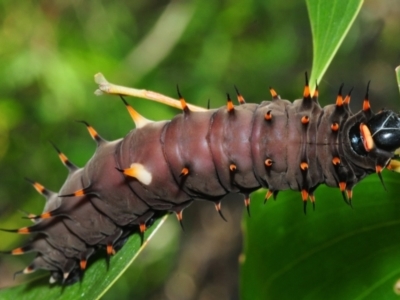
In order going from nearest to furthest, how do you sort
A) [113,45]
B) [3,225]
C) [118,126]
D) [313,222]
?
[313,222]
[3,225]
[118,126]
[113,45]

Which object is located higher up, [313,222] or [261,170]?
[261,170]

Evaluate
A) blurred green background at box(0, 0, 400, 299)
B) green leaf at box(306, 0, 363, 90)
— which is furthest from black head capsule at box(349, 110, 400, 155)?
blurred green background at box(0, 0, 400, 299)

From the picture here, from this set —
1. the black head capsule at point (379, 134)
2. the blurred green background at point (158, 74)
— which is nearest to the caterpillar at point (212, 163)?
the black head capsule at point (379, 134)

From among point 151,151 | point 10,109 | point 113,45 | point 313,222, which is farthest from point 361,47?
point 151,151

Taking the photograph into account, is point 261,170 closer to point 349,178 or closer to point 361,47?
point 349,178

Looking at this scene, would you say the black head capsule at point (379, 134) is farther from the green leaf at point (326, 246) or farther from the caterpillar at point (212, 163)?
the green leaf at point (326, 246)

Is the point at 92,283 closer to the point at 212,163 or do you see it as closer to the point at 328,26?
the point at 212,163

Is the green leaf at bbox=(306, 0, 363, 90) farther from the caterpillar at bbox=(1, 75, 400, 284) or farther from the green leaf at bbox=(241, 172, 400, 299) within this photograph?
the green leaf at bbox=(241, 172, 400, 299)

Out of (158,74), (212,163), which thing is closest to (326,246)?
(212,163)
